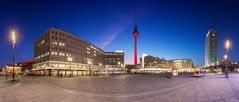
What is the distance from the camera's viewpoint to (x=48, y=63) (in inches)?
3590

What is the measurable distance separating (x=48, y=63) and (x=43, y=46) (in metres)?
13.7

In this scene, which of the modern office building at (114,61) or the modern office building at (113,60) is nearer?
the modern office building at (114,61)

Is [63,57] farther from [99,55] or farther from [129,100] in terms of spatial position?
[129,100]

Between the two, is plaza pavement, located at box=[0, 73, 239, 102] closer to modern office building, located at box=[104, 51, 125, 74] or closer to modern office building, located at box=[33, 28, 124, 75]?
A: modern office building, located at box=[33, 28, 124, 75]

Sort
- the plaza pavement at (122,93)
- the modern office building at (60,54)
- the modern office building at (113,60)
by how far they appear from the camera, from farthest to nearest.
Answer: the modern office building at (113,60) < the modern office building at (60,54) < the plaza pavement at (122,93)

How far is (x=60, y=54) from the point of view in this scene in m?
97.2

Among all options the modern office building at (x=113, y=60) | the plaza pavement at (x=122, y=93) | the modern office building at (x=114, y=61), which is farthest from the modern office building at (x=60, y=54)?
the plaza pavement at (x=122, y=93)

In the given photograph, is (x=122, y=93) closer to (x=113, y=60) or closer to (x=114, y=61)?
(x=113, y=60)

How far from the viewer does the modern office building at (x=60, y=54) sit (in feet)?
302

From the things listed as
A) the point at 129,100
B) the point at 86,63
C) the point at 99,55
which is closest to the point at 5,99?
the point at 129,100

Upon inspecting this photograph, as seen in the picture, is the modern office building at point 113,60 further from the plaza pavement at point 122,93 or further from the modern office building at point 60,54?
the plaza pavement at point 122,93

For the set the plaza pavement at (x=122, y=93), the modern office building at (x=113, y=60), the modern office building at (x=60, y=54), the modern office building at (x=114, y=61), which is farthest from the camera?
the modern office building at (x=113, y=60)

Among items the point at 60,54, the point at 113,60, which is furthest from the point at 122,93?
the point at 113,60

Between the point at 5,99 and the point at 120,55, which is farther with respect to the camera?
the point at 120,55
